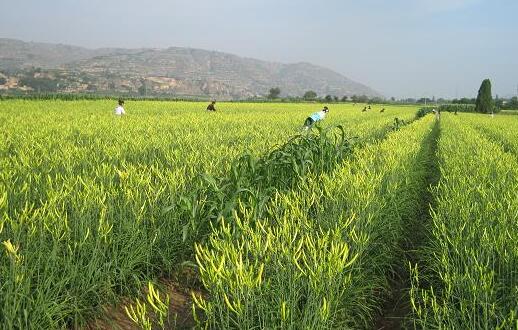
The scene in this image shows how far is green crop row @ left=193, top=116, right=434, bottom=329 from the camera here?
198 centimetres

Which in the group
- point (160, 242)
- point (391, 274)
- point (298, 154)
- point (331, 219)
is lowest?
point (391, 274)

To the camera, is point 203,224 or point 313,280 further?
point 203,224

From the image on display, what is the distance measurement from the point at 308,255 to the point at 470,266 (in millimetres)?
1018

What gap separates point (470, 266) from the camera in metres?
2.63

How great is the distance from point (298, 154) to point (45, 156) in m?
3.05

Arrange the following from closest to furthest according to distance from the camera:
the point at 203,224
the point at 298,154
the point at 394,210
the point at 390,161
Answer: the point at 203,224, the point at 394,210, the point at 298,154, the point at 390,161

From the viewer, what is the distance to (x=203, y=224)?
151 inches

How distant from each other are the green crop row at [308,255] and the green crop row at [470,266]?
0.42 m

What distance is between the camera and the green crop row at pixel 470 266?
2.12 metres

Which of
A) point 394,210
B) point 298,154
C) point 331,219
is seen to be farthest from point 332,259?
point 298,154

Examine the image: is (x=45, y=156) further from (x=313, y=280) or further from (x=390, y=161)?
(x=390, y=161)

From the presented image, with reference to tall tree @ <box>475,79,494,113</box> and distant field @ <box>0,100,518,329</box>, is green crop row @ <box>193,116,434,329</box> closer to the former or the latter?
distant field @ <box>0,100,518,329</box>

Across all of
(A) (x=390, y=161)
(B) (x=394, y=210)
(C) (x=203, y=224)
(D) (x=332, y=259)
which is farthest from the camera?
(A) (x=390, y=161)

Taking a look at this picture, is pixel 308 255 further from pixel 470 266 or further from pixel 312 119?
pixel 312 119
